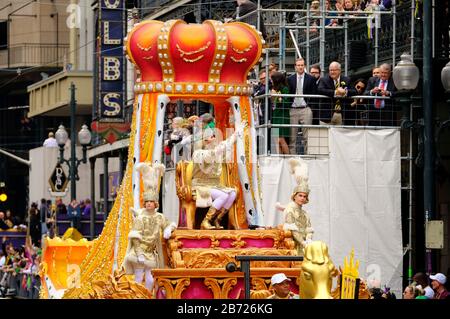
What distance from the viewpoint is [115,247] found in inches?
814

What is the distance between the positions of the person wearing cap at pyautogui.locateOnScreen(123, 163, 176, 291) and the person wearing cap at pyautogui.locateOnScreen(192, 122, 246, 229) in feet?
4.08

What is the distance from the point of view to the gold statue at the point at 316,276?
1269 cm

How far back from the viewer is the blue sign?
47.7 metres

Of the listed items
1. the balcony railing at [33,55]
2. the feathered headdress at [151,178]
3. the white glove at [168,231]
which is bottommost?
the white glove at [168,231]

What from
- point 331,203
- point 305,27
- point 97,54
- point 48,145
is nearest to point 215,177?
point 331,203

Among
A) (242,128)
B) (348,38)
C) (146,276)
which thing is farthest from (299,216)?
(348,38)

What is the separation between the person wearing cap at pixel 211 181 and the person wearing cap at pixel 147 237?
124 centimetres

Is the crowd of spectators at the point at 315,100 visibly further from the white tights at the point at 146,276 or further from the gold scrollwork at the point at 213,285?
the gold scrollwork at the point at 213,285

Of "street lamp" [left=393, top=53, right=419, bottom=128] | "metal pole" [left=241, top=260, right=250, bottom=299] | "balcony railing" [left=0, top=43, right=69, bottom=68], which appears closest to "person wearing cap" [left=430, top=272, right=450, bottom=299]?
"street lamp" [left=393, top=53, right=419, bottom=128]

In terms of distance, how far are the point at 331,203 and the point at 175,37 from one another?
24.0 feet

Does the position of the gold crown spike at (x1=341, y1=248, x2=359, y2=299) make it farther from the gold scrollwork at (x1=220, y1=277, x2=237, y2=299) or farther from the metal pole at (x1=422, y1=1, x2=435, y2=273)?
the metal pole at (x1=422, y1=1, x2=435, y2=273)

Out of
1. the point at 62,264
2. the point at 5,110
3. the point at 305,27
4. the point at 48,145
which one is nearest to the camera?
the point at 62,264

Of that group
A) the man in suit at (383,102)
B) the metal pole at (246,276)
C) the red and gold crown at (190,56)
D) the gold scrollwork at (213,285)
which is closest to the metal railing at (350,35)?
the man in suit at (383,102)
